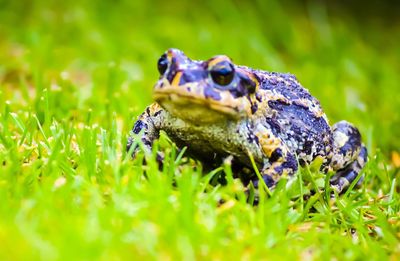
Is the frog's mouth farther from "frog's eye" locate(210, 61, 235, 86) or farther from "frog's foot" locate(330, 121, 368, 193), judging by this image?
"frog's foot" locate(330, 121, 368, 193)

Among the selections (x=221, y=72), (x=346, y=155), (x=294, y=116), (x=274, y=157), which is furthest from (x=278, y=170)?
(x=346, y=155)

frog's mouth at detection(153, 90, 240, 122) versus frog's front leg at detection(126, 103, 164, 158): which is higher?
frog's front leg at detection(126, 103, 164, 158)

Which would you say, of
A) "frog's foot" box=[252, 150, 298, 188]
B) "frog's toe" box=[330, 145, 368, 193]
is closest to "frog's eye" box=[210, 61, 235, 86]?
"frog's foot" box=[252, 150, 298, 188]

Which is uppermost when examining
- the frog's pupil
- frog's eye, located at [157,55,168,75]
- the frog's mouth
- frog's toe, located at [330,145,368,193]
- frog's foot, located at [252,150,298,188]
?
frog's eye, located at [157,55,168,75]

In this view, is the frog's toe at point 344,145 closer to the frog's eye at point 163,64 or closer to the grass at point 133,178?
the grass at point 133,178

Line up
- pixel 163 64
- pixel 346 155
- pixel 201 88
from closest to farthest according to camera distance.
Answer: pixel 201 88
pixel 163 64
pixel 346 155

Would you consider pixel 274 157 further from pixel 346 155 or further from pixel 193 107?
pixel 346 155

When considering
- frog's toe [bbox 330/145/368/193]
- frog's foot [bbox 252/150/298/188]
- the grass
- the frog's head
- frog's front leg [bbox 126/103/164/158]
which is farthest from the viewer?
frog's toe [bbox 330/145/368/193]
